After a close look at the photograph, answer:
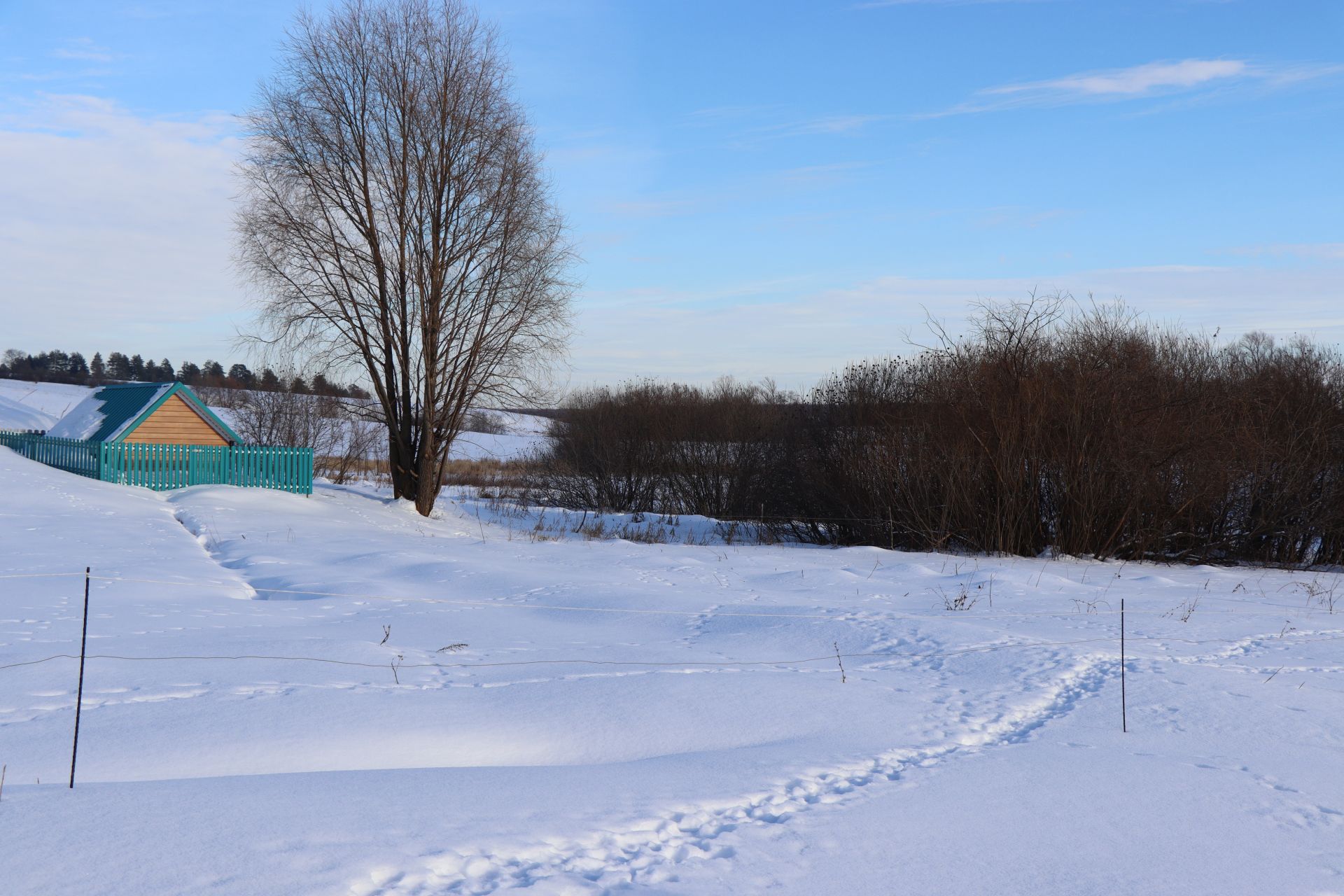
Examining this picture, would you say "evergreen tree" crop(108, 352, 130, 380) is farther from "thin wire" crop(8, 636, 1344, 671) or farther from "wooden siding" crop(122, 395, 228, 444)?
"thin wire" crop(8, 636, 1344, 671)

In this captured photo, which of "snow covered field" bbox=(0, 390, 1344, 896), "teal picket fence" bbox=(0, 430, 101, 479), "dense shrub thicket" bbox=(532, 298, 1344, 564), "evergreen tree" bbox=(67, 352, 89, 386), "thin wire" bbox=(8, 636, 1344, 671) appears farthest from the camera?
"evergreen tree" bbox=(67, 352, 89, 386)

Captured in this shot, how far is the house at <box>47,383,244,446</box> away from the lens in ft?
79.0

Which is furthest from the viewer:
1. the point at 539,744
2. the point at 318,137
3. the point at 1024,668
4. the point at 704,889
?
the point at 318,137

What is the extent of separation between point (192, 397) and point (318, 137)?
752 cm

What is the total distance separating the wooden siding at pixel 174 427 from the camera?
79.8ft

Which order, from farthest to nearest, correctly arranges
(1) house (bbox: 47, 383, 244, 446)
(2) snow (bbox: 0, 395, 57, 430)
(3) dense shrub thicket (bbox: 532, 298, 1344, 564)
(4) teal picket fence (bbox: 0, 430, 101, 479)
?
(2) snow (bbox: 0, 395, 57, 430) → (1) house (bbox: 47, 383, 244, 446) → (4) teal picket fence (bbox: 0, 430, 101, 479) → (3) dense shrub thicket (bbox: 532, 298, 1344, 564)

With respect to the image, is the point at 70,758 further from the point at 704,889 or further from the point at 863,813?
the point at 863,813

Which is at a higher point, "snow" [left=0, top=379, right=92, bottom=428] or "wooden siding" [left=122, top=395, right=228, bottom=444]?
"snow" [left=0, top=379, right=92, bottom=428]

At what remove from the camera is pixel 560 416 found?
34.4m

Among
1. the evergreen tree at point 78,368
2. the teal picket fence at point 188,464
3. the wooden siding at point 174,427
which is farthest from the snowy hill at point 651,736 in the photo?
A: the evergreen tree at point 78,368

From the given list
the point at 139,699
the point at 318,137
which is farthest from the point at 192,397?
the point at 139,699

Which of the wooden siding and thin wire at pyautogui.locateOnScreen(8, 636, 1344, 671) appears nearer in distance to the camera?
thin wire at pyautogui.locateOnScreen(8, 636, 1344, 671)

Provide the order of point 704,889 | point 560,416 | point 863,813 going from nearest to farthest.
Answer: point 704,889 → point 863,813 → point 560,416

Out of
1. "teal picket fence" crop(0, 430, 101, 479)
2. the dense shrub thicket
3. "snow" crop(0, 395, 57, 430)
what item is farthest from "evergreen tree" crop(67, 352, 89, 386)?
the dense shrub thicket
